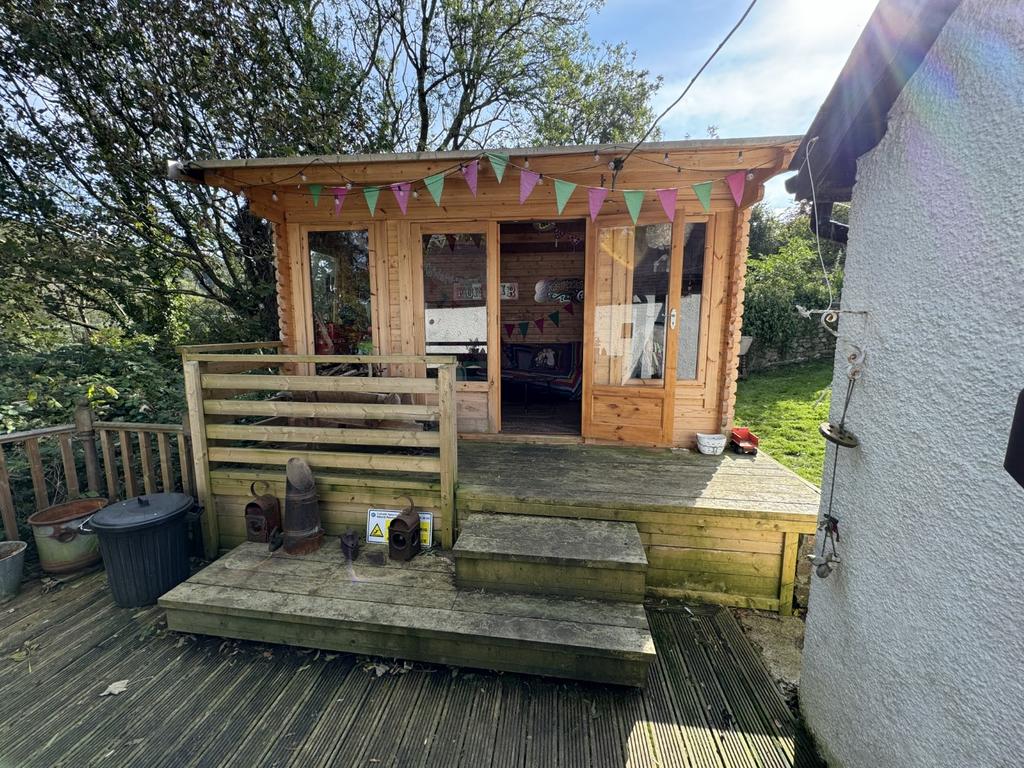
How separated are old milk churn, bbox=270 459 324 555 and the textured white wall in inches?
108

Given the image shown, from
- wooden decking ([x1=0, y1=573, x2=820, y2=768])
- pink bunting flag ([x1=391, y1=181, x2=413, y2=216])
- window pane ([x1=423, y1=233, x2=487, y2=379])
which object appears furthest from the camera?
window pane ([x1=423, y1=233, x2=487, y2=379])

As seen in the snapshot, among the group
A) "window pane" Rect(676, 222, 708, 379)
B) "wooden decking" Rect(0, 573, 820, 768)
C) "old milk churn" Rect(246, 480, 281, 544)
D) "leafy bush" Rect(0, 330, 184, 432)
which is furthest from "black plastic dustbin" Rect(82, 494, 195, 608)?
"window pane" Rect(676, 222, 708, 379)

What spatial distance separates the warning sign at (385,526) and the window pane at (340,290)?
1.89 metres

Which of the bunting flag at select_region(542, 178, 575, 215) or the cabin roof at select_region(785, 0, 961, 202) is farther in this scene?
the bunting flag at select_region(542, 178, 575, 215)

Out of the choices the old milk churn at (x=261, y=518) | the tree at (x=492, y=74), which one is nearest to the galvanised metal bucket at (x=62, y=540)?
the old milk churn at (x=261, y=518)

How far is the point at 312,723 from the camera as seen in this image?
1.82 meters

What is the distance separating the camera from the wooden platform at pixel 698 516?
249cm

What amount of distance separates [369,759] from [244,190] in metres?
3.92

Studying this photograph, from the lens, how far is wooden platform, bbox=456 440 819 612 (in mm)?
2490

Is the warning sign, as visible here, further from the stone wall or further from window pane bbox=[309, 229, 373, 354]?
the stone wall

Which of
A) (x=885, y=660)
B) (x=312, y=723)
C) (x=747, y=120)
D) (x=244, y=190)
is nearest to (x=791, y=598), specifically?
(x=885, y=660)

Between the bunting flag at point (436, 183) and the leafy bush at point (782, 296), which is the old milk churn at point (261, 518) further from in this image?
the leafy bush at point (782, 296)

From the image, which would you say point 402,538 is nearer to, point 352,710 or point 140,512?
point 352,710

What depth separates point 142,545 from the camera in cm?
250
